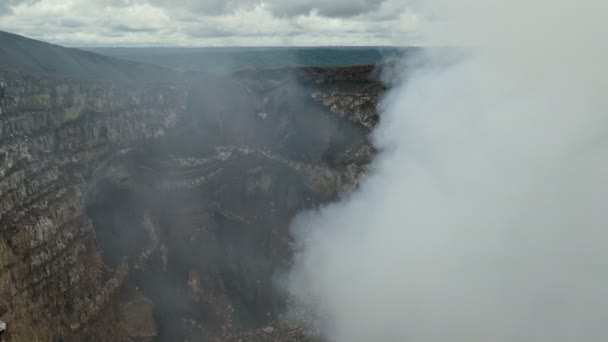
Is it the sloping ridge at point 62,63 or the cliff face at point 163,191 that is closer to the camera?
the cliff face at point 163,191

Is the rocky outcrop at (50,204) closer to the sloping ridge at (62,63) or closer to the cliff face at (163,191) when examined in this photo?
the cliff face at (163,191)

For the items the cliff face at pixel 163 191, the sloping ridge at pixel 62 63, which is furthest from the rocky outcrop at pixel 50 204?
the sloping ridge at pixel 62 63

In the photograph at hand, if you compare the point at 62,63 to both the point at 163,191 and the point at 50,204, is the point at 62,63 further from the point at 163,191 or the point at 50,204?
the point at 50,204

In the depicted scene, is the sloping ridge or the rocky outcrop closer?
the rocky outcrop

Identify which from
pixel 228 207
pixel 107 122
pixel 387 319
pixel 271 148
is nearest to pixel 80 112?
pixel 107 122

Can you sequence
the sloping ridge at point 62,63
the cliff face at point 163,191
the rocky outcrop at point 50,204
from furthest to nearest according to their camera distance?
the sloping ridge at point 62,63, the cliff face at point 163,191, the rocky outcrop at point 50,204

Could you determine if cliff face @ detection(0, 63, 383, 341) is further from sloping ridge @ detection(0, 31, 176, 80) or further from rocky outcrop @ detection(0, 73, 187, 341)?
sloping ridge @ detection(0, 31, 176, 80)

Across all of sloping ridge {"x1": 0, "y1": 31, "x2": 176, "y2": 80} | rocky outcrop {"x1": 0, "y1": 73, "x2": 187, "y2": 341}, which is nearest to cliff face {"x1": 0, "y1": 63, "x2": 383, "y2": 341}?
rocky outcrop {"x1": 0, "y1": 73, "x2": 187, "y2": 341}

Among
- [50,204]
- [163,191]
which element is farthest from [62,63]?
[50,204]
